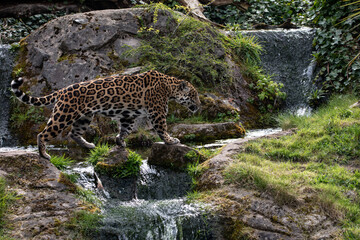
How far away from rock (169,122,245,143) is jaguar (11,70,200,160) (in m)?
1.48

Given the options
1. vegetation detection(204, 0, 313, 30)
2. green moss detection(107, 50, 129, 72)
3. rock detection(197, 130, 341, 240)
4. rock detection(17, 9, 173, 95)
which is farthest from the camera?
vegetation detection(204, 0, 313, 30)

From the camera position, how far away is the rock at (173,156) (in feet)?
24.4

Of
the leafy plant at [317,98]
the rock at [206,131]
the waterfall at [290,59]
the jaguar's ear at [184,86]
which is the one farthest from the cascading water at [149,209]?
the waterfall at [290,59]

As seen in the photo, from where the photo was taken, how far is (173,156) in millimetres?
7551

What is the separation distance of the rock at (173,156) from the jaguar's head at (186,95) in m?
1.27

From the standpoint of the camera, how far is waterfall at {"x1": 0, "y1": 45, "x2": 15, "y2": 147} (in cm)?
1040

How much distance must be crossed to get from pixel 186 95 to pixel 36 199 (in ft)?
13.6

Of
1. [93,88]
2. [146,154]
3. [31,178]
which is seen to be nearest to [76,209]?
[31,178]

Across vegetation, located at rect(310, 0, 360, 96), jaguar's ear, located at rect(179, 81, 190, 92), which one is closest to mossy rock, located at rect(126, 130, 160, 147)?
jaguar's ear, located at rect(179, 81, 190, 92)

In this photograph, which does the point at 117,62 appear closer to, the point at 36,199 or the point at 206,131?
the point at 206,131

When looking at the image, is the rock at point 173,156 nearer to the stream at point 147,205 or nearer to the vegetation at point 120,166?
the stream at point 147,205

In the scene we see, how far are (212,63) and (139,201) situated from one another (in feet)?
21.3

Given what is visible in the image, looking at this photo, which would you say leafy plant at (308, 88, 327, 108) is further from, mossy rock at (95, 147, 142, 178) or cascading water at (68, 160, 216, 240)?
mossy rock at (95, 147, 142, 178)

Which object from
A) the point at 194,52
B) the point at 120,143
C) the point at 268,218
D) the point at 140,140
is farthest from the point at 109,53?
the point at 268,218
